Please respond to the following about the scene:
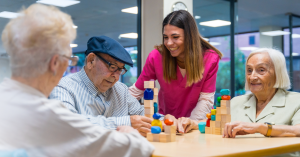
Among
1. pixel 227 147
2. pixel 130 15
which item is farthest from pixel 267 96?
pixel 130 15

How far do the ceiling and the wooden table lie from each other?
96 centimetres

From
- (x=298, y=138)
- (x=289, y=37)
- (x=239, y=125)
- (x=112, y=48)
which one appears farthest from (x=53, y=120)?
(x=289, y=37)

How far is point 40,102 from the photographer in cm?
116

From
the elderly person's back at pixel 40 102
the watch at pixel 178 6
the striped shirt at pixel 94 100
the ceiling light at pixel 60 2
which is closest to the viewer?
the elderly person's back at pixel 40 102

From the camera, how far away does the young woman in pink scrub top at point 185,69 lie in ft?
8.56

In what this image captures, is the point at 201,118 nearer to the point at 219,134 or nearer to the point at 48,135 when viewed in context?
the point at 219,134

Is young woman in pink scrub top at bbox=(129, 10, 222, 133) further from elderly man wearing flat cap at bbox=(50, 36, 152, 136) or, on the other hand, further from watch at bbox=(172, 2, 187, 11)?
watch at bbox=(172, 2, 187, 11)

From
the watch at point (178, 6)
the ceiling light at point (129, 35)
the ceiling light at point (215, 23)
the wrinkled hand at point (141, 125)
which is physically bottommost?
the wrinkled hand at point (141, 125)

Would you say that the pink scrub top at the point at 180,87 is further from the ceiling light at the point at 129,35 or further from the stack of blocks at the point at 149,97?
the ceiling light at the point at 129,35

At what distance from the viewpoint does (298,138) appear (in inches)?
75.2

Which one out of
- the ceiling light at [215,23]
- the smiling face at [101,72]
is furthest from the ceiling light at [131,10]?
the smiling face at [101,72]

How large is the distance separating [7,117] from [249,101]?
1.88 meters

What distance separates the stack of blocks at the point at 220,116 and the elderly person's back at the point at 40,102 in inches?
38.7

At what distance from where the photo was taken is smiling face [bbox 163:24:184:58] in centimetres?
264
